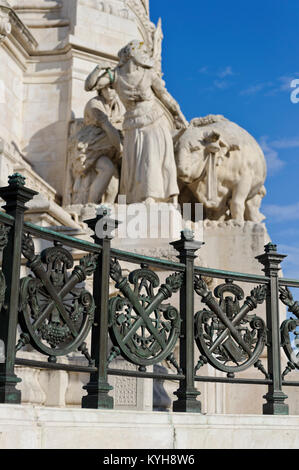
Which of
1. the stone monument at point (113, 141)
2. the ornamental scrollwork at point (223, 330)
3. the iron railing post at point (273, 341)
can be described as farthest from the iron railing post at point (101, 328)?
the stone monument at point (113, 141)

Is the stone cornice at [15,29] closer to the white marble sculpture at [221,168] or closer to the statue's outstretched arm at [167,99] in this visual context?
the statue's outstretched arm at [167,99]

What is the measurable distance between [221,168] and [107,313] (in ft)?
29.4

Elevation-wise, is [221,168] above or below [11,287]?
above

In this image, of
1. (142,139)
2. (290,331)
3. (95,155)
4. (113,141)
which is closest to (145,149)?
(142,139)

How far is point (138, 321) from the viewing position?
4746 millimetres

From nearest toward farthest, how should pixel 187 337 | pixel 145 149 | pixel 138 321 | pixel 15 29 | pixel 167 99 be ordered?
pixel 138 321, pixel 187 337, pixel 145 149, pixel 15 29, pixel 167 99

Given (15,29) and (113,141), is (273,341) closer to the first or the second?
(113,141)

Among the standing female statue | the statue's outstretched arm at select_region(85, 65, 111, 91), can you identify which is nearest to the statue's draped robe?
the standing female statue

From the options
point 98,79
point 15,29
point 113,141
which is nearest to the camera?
point 98,79

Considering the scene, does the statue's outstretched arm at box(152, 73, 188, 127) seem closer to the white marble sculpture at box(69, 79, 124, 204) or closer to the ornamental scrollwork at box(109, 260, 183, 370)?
the white marble sculpture at box(69, 79, 124, 204)

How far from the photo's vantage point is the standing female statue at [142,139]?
11.8 meters

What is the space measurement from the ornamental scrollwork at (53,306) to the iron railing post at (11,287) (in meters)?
0.08

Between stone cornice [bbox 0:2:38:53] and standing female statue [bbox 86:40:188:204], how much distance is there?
9.05 ft

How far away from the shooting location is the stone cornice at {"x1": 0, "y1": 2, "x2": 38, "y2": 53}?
524 inches
